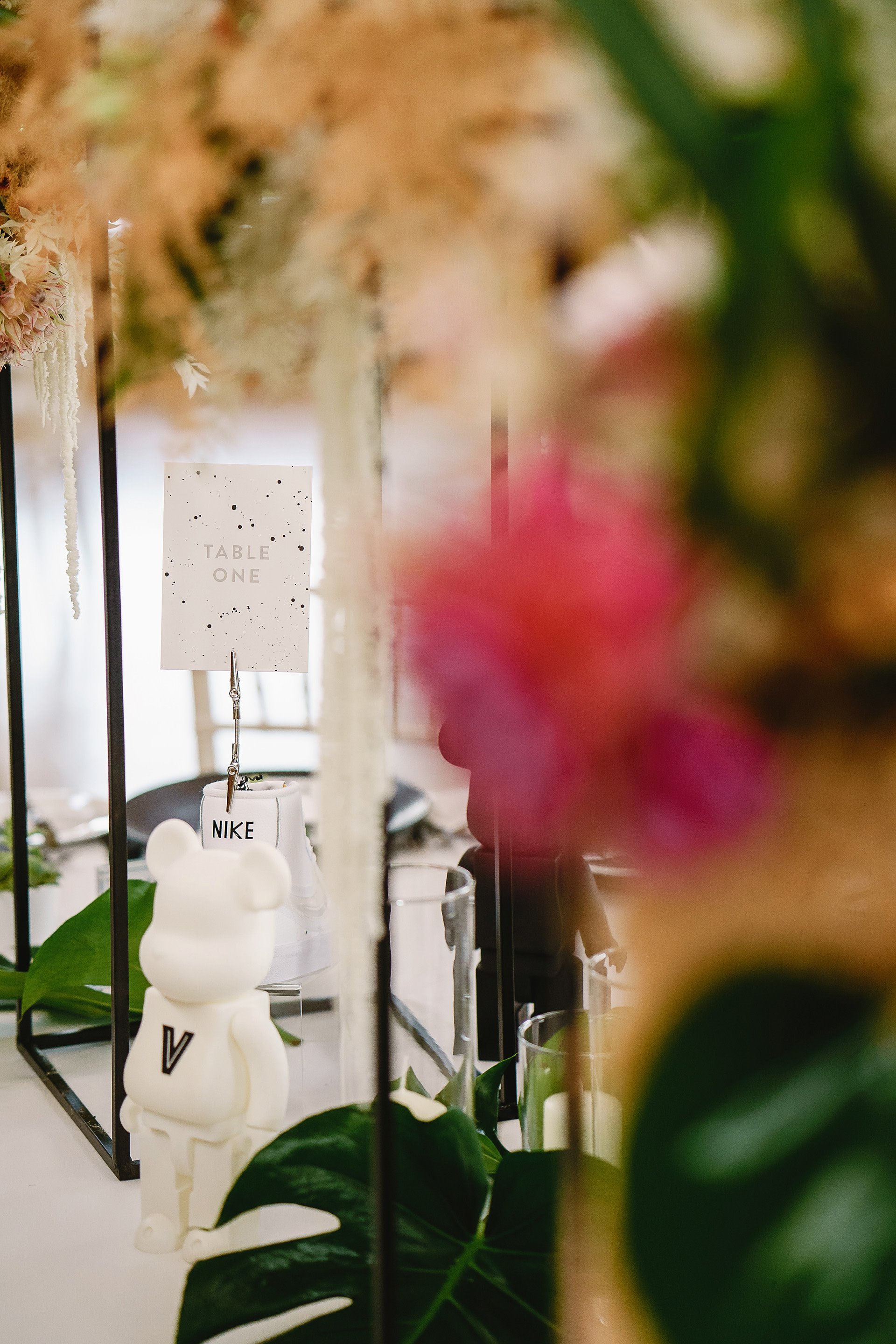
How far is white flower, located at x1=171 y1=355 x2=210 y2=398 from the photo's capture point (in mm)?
255

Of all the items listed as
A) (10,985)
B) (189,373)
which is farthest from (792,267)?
(10,985)

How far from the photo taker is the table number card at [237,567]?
2.52 ft

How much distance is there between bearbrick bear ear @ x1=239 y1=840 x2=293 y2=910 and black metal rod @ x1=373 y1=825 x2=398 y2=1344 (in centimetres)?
24

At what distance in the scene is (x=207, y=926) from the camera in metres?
0.57

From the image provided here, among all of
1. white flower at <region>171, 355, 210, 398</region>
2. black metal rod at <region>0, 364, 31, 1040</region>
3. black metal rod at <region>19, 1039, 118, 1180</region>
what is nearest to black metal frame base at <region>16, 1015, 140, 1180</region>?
black metal rod at <region>19, 1039, 118, 1180</region>

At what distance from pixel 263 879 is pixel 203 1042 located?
0.32ft

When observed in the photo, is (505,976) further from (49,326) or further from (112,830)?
(49,326)

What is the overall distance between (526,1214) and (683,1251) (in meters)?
0.33

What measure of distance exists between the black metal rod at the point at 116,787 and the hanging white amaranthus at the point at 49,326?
0.09 m

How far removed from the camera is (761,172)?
0.41 feet

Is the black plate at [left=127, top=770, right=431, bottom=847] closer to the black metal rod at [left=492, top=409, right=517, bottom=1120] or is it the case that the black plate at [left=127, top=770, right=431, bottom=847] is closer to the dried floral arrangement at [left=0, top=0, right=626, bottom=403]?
the black metal rod at [left=492, top=409, right=517, bottom=1120]

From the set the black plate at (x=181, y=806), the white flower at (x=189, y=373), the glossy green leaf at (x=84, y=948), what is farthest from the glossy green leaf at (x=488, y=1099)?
the black plate at (x=181, y=806)

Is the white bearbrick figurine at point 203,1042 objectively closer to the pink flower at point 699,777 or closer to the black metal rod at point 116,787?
the black metal rod at point 116,787

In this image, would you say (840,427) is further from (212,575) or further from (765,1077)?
(212,575)
